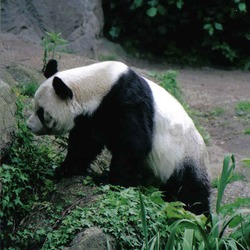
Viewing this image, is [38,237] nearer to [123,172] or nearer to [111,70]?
[123,172]

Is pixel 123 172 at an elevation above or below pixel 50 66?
below

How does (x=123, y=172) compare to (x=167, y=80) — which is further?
(x=167, y=80)

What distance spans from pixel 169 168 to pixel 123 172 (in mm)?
482

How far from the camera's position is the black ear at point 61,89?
4.75m

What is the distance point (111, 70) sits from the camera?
4.98 meters

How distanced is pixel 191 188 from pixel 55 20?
5553mm

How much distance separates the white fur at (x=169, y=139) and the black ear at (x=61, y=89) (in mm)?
739

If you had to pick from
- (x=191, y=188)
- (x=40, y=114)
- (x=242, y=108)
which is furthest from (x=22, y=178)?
(x=242, y=108)

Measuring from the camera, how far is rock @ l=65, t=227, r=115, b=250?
162 inches

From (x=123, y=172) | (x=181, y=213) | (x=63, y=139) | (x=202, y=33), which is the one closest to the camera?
(x=181, y=213)

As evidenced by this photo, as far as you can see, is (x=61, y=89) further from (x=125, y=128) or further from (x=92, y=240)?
(x=92, y=240)

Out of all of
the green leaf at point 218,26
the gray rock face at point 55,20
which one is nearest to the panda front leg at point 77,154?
the gray rock face at point 55,20

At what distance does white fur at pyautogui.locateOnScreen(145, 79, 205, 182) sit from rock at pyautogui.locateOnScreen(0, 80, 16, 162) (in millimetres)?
1180

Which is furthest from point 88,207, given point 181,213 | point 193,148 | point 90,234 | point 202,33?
point 202,33
